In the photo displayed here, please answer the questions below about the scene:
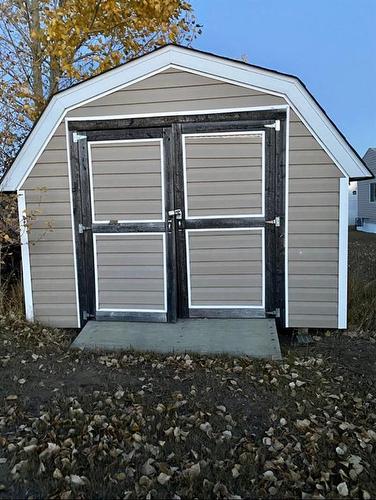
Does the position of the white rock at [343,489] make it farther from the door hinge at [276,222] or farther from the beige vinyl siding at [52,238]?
the beige vinyl siding at [52,238]

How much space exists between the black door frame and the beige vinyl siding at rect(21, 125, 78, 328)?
11cm

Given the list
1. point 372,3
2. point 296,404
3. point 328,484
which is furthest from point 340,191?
point 372,3

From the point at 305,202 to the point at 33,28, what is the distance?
5709 mm

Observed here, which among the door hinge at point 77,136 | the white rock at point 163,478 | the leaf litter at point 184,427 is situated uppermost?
the door hinge at point 77,136

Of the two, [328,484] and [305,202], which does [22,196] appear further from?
[328,484]

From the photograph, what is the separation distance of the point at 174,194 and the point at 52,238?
1467mm

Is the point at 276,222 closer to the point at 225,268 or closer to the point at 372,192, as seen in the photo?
the point at 225,268

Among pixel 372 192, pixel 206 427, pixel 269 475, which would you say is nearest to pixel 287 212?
pixel 206 427

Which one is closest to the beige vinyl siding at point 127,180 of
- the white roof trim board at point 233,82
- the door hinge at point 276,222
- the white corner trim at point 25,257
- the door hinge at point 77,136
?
the door hinge at point 77,136

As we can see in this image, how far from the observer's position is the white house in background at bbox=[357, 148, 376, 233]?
2219 centimetres

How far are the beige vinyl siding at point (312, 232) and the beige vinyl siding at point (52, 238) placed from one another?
2431mm

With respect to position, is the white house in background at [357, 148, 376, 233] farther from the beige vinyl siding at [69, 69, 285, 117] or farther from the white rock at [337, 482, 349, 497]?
the white rock at [337, 482, 349, 497]

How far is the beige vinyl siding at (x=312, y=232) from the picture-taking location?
459cm

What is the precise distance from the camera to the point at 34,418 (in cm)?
305
